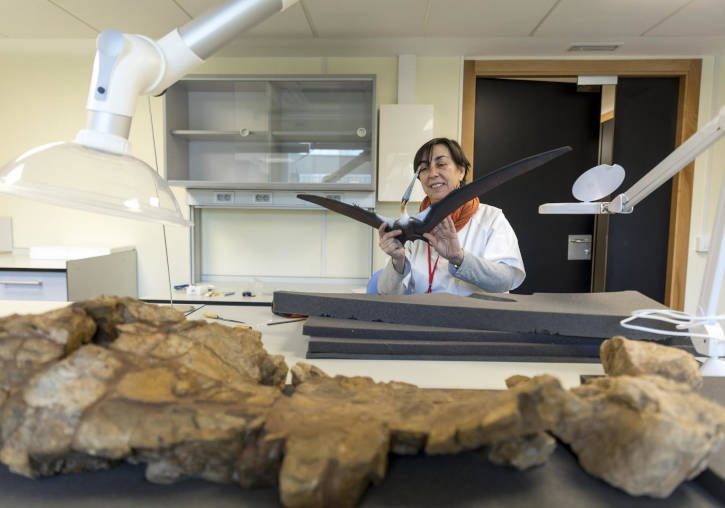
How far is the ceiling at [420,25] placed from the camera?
2.09m

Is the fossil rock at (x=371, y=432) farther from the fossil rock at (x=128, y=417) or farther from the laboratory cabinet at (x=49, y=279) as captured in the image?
the laboratory cabinet at (x=49, y=279)

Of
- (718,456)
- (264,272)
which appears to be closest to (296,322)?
(718,456)

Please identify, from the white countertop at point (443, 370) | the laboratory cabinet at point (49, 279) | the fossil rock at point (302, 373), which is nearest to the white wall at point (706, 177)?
the white countertop at point (443, 370)

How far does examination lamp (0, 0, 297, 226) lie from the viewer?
447 mm

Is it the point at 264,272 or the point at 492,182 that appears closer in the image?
the point at 492,182

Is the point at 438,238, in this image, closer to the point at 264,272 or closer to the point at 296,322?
the point at 296,322

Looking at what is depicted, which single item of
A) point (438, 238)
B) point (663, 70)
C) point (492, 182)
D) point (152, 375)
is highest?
point (663, 70)

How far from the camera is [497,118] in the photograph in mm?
2863

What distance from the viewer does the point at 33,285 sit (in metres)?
2.17

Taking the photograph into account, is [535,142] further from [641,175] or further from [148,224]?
[148,224]

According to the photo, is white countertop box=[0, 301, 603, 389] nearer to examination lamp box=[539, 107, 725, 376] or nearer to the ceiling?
examination lamp box=[539, 107, 725, 376]

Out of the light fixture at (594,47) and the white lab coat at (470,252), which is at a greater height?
the light fixture at (594,47)

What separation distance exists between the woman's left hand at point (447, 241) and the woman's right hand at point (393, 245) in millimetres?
115

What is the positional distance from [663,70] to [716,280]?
2.66m
